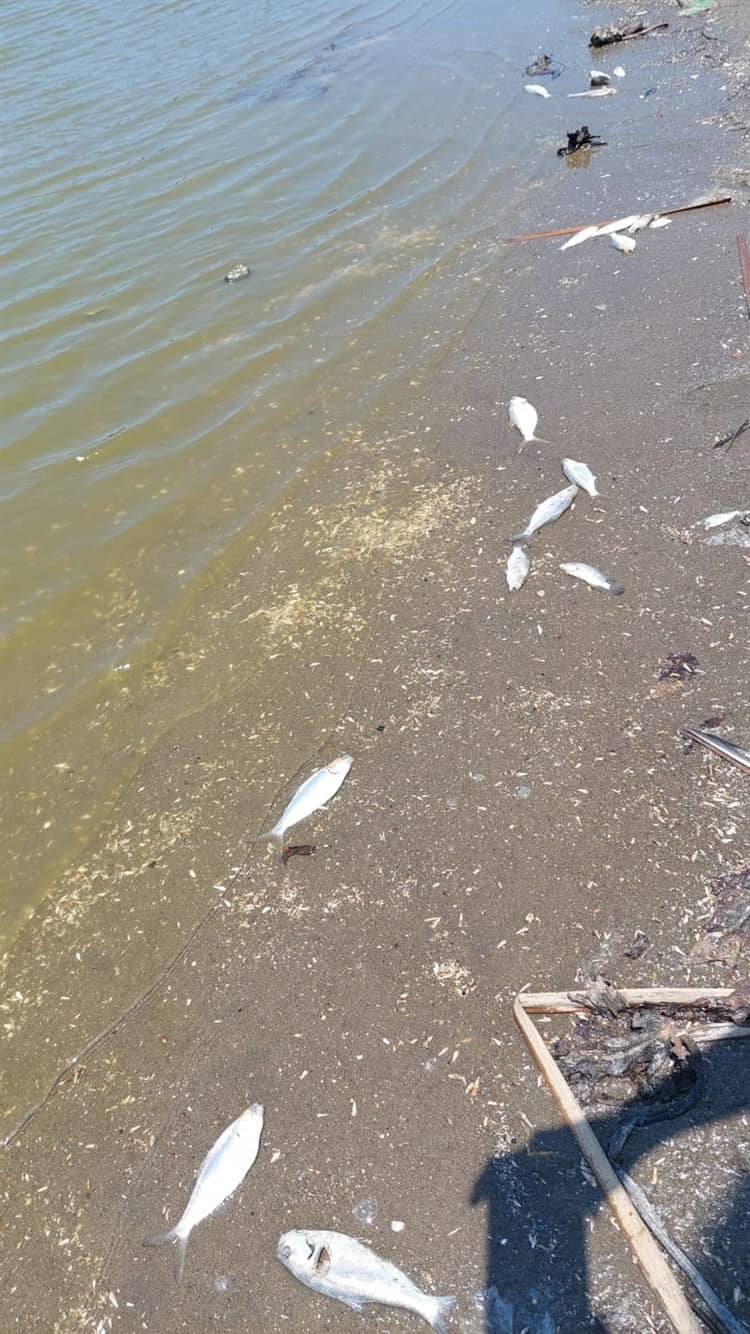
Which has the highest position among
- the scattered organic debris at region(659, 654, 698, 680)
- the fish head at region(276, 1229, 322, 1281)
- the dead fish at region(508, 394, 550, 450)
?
the dead fish at region(508, 394, 550, 450)

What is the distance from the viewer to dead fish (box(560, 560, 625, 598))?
18.9 ft

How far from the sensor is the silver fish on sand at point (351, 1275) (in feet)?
10.3

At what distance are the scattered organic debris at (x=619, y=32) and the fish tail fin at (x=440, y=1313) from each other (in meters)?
18.0

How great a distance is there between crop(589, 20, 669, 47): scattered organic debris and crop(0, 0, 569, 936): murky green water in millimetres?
1104

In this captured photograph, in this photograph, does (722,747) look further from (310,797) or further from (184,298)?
(184,298)

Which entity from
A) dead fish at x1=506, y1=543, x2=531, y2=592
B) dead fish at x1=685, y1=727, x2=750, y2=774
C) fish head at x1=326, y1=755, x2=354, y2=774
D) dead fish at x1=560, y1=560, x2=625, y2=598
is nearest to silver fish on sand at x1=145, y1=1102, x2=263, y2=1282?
fish head at x1=326, y1=755, x2=354, y2=774

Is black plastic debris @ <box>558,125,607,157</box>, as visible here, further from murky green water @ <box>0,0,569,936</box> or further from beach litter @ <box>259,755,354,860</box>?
beach litter @ <box>259,755,354,860</box>

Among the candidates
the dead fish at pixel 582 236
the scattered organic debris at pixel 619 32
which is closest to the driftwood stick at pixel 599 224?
the dead fish at pixel 582 236

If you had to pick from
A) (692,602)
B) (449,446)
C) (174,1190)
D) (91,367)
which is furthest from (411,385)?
(174,1190)

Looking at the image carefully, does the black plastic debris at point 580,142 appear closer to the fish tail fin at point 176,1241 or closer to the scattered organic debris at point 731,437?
the scattered organic debris at point 731,437

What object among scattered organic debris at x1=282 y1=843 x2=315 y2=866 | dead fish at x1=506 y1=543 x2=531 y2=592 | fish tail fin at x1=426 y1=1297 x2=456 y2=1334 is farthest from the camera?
dead fish at x1=506 y1=543 x2=531 y2=592

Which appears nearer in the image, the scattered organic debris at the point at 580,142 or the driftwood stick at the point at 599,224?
the driftwood stick at the point at 599,224

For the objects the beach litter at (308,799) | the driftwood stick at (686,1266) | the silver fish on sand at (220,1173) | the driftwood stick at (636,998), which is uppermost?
the beach litter at (308,799)

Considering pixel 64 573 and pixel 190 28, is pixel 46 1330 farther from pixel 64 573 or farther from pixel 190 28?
pixel 190 28
